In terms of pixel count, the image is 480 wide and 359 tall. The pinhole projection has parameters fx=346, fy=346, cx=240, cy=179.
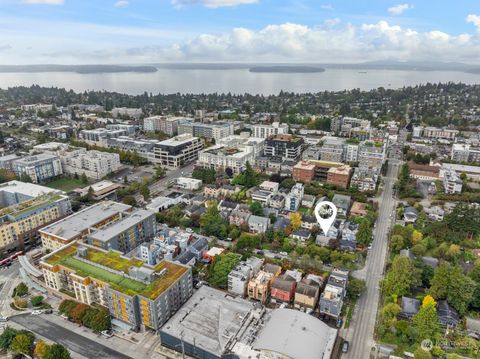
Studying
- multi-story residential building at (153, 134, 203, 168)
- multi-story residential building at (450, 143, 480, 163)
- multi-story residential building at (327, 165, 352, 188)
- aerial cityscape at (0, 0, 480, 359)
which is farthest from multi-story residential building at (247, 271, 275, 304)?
multi-story residential building at (450, 143, 480, 163)

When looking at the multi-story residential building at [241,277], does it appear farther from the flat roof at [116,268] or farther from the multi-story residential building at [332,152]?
the multi-story residential building at [332,152]

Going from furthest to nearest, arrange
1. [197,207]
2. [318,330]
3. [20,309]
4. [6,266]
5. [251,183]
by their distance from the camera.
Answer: [251,183] → [197,207] → [6,266] → [20,309] → [318,330]

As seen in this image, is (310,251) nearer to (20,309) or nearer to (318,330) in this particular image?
(318,330)

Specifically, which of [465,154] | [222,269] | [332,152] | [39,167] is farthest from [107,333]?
[465,154]

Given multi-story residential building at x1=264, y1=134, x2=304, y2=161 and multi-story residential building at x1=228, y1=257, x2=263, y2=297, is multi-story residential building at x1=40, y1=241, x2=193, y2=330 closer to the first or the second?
multi-story residential building at x1=228, y1=257, x2=263, y2=297

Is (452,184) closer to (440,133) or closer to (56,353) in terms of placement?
(440,133)

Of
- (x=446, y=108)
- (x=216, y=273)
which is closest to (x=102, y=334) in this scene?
(x=216, y=273)

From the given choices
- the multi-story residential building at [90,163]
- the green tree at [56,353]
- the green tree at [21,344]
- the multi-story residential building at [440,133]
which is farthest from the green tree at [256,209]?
the multi-story residential building at [440,133]
